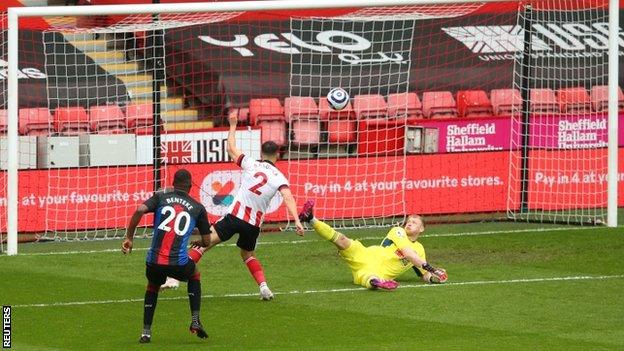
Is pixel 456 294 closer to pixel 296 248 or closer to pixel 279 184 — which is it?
pixel 279 184

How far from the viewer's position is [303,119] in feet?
92.0

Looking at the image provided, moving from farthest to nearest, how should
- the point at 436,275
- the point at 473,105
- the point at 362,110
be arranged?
the point at 473,105
the point at 362,110
the point at 436,275

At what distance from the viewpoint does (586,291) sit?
18641 mm

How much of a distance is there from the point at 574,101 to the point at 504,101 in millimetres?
3105

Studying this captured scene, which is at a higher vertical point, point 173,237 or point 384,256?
point 173,237

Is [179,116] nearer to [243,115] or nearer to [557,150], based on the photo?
[243,115]

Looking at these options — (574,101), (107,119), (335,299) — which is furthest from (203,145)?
(335,299)

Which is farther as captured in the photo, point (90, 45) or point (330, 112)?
point (90, 45)

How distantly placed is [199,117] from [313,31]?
556 cm

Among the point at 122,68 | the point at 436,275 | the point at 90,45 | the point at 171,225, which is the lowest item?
the point at 436,275

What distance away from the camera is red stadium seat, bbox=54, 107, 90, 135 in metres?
26.2

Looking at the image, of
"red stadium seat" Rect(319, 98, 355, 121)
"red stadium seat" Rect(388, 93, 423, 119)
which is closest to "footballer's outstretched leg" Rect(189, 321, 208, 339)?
"red stadium seat" Rect(319, 98, 355, 121)

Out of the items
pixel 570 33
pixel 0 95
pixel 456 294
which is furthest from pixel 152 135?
pixel 570 33

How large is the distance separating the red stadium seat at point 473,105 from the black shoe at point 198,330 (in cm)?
1660
